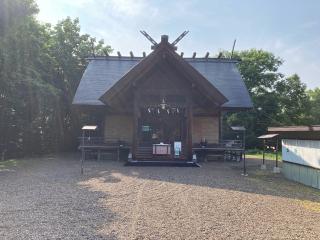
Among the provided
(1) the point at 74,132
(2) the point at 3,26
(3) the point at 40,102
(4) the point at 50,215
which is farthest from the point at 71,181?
(1) the point at 74,132

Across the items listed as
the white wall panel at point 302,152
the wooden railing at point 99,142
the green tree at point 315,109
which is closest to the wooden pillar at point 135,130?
the wooden railing at point 99,142

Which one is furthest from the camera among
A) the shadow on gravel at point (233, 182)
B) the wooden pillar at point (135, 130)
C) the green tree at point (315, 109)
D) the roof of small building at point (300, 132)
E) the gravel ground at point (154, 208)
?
the green tree at point (315, 109)

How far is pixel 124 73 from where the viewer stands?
23.8 m

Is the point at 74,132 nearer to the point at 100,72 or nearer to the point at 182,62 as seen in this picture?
the point at 100,72

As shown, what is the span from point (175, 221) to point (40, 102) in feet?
60.1

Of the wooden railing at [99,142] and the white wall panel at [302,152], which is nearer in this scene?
the white wall panel at [302,152]

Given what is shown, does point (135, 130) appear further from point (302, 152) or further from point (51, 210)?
point (51, 210)

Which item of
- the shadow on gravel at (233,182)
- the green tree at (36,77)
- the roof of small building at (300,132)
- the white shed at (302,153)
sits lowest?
the shadow on gravel at (233,182)

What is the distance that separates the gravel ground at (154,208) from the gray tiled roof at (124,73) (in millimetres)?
9404

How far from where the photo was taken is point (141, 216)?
7.23m

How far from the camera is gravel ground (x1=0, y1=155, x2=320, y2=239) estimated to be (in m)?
6.21

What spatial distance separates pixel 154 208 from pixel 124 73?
54.7 feet

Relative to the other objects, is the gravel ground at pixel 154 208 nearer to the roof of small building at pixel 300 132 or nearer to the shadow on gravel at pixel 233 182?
the shadow on gravel at pixel 233 182

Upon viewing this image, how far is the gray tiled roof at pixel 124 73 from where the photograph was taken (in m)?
21.7
